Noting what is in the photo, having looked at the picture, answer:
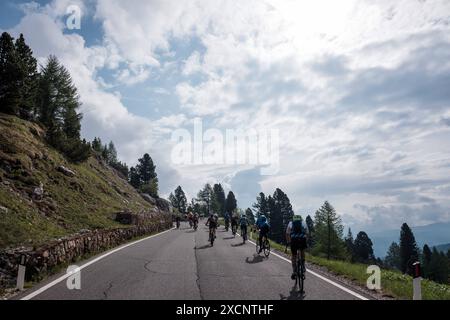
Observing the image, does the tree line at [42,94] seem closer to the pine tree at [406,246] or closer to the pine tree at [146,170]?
the pine tree at [146,170]

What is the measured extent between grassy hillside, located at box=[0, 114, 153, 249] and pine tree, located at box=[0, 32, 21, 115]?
1.42m

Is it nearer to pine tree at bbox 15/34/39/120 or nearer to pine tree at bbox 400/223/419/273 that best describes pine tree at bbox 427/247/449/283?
pine tree at bbox 400/223/419/273

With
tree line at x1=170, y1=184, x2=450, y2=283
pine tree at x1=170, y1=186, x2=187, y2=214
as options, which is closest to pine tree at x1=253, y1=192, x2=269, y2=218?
tree line at x1=170, y1=184, x2=450, y2=283

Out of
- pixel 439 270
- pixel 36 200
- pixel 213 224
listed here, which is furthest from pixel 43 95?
pixel 439 270

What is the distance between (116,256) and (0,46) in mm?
29177

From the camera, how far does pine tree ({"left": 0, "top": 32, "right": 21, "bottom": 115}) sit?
32250 millimetres

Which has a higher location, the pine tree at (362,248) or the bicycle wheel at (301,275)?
the bicycle wheel at (301,275)

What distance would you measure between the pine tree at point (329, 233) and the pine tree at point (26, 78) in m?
50.7

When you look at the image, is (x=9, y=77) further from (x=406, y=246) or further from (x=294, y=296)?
(x=406, y=246)

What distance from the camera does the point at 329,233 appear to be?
216 feet

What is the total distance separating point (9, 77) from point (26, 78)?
258cm

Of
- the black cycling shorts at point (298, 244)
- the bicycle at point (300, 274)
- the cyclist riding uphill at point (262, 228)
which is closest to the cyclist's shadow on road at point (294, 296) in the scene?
the bicycle at point (300, 274)

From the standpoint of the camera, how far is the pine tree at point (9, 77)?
32250 mm
